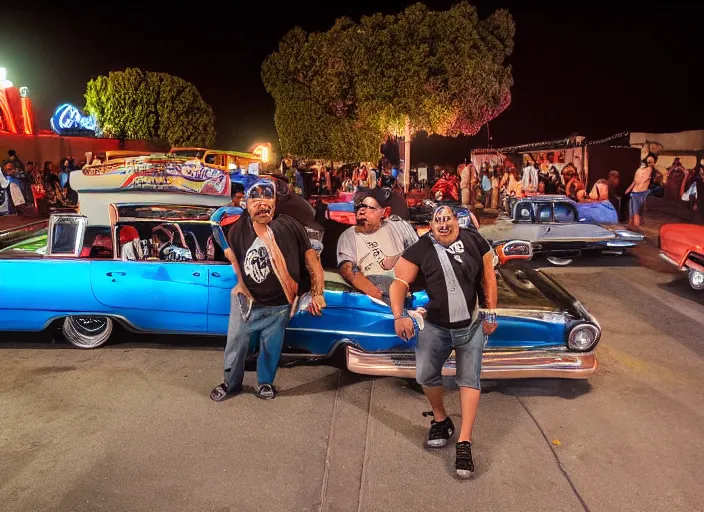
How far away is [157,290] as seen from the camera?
4.88m

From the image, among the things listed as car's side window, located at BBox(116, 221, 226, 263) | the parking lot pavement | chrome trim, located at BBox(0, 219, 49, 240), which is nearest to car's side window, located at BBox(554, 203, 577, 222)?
the parking lot pavement

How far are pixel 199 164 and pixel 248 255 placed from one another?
1.88m

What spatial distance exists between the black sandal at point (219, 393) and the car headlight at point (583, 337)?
2.58m

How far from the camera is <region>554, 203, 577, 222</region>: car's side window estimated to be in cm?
960

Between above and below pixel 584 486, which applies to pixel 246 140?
above

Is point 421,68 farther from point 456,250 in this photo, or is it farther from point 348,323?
point 456,250

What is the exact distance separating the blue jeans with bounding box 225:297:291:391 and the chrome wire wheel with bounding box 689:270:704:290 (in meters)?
6.06

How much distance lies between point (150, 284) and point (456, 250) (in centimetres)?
280

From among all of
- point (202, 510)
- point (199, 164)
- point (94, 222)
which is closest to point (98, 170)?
point (94, 222)

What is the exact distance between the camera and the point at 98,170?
205 inches

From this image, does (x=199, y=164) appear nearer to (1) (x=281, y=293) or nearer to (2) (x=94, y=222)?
Result: (2) (x=94, y=222)

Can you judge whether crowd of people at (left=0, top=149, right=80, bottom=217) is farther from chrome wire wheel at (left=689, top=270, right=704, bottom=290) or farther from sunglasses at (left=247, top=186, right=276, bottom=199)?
chrome wire wheel at (left=689, top=270, right=704, bottom=290)

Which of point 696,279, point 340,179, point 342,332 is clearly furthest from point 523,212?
point 340,179

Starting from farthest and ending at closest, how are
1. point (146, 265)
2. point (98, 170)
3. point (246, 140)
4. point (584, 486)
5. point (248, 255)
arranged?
point (246, 140), point (98, 170), point (146, 265), point (248, 255), point (584, 486)
